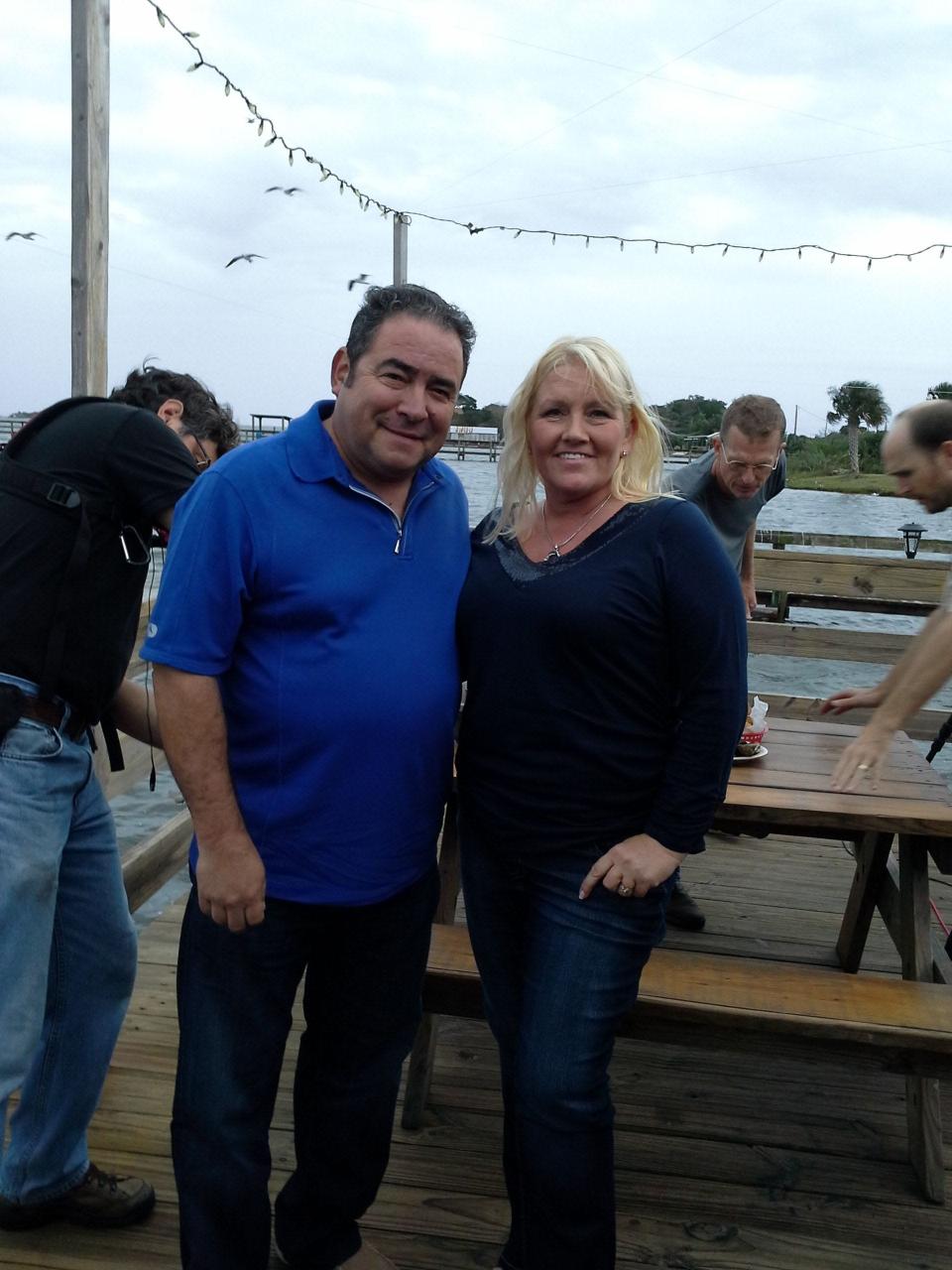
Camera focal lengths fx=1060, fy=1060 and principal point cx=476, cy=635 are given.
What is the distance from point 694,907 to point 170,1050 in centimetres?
187

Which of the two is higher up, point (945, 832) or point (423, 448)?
point (423, 448)

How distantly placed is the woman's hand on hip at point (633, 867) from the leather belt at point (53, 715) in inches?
37.1

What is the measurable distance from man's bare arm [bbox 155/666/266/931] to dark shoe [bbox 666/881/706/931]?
2441mm

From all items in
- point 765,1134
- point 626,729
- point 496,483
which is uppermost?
point 496,483

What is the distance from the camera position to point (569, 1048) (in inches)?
68.3

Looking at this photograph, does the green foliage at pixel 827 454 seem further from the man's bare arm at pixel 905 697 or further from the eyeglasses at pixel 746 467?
the man's bare arm at pixel 905 697

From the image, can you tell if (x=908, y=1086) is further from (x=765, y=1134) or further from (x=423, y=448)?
(x=423, y=448)

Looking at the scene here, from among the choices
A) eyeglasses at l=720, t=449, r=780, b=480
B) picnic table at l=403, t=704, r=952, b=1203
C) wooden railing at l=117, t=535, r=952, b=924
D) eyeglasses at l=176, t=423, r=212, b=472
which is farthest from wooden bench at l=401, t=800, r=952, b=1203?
wooden railing at l=117, t=535, r=952, b=924

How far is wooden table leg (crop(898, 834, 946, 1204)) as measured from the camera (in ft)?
8.08

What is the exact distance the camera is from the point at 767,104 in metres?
8.16

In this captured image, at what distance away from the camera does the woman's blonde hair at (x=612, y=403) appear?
5.79 ft

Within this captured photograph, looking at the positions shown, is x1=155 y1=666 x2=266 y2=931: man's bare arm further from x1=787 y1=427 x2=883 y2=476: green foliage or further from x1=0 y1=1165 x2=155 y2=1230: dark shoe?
x1=787 y1=427 x2=883 y2=476: green foliage

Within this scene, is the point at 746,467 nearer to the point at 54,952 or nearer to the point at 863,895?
the point at 863,895

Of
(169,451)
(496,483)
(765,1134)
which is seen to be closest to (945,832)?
(765,1134)
